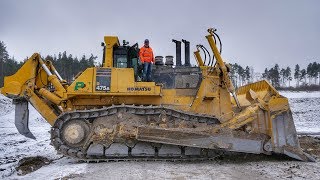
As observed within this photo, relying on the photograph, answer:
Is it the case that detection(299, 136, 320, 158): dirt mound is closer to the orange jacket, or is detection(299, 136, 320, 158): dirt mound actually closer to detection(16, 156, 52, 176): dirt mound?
the orange jacket

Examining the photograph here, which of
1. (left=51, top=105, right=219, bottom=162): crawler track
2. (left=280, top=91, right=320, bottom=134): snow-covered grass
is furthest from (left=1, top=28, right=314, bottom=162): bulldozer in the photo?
(left=280, top=91, right=320, bottom=134): snow-covered grass

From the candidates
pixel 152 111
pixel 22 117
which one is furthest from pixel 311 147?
pixel 22 117

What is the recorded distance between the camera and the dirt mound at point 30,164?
9717mm

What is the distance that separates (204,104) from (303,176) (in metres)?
3.79

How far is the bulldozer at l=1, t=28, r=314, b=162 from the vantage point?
973cm

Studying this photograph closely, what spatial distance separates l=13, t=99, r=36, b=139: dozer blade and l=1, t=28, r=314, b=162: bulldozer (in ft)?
0.09

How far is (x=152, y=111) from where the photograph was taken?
998cm

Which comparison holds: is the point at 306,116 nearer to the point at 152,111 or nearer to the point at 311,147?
the point at 311,147

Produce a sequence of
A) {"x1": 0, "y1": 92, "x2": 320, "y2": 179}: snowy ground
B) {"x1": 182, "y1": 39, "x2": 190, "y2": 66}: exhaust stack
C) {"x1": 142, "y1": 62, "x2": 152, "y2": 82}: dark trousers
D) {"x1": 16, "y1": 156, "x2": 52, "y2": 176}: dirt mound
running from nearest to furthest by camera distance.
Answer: {"x1": 0, "y1": 92, "x2": 320, "y2": 179}: snowy ground
{"x1": 16, "y1": 156, "x2": 52, "y2": 176}: dirt mound
{"x1": 142, "y1": 62, "x2": 152, "y2": 82}: dark trousers
{"x1": 182, "y1": 39, "x2": 190, "y2": 66}: exhaust stack

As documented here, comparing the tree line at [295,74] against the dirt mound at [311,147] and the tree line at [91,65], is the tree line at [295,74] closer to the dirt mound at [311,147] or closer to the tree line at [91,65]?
the tree line at [91,65]

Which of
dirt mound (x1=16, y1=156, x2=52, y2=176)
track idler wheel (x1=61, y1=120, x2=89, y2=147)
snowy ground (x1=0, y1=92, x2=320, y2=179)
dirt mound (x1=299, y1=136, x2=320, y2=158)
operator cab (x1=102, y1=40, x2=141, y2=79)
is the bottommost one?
dirt mound (x1=16, y1=156, x2=52, y2=176)

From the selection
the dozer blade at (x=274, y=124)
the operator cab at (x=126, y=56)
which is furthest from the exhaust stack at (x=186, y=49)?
the dozer blade at (x=274, y=124)

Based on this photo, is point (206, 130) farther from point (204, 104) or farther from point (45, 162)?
point (45, 162)

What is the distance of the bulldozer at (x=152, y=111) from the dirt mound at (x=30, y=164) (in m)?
0.83
